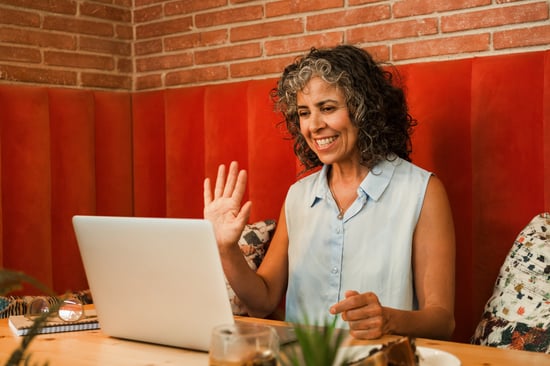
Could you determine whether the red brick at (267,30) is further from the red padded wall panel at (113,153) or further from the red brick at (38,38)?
the red brick at (38,38)

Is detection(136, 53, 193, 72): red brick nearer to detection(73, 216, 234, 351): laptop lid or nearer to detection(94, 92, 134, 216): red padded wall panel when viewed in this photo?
detection(94, 92, 134, 216): red padded wall panel

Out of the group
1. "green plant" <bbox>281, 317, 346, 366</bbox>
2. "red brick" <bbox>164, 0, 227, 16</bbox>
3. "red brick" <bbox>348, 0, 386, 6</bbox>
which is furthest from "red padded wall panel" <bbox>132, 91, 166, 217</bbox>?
"green plant" <bbox>281, 317, 346, 366</bbox>

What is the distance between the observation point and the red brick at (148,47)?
3.21 m

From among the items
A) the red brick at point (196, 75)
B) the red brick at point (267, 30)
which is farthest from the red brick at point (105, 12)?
the red brick at point (267, 30)

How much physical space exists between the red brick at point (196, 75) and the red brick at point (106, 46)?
25cm

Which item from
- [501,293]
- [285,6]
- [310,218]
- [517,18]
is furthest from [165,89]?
[501,293]

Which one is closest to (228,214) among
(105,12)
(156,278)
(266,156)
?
(156,278)

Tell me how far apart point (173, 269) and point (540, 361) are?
0.61 meters

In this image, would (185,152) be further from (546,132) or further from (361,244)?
(546,132)

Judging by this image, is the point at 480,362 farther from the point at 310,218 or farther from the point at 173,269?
the point at 310,218

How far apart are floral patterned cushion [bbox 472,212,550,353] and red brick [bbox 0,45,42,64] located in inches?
76.6

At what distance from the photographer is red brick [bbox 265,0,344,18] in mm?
2619

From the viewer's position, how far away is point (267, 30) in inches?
111

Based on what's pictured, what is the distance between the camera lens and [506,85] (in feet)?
6.88
